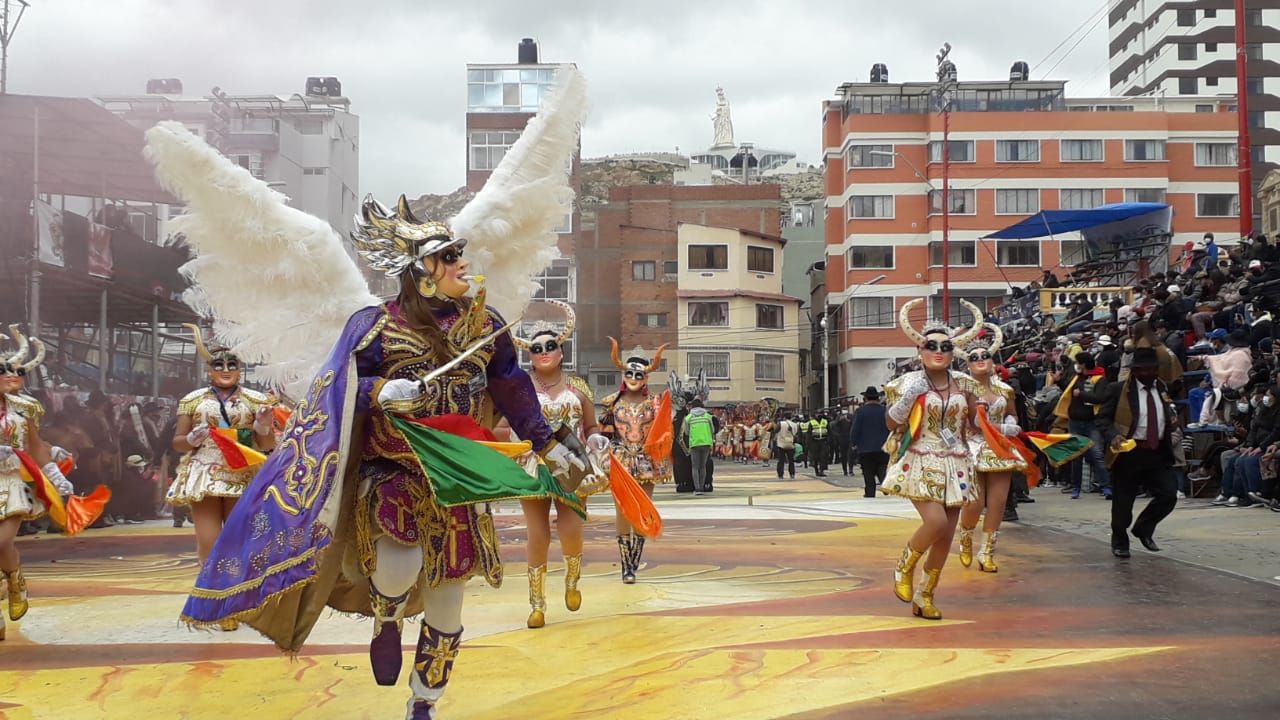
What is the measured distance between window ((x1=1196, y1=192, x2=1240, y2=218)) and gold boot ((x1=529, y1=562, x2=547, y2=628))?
5594 centimetres

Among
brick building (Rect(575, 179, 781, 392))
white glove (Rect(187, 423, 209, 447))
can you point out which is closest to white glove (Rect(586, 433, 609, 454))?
white glove (Rect(187, 423, 209, 447))

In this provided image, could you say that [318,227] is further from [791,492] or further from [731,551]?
[791,492]

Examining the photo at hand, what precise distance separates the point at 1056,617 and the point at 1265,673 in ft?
6.01

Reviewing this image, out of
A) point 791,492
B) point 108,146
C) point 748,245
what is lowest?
point 791,492

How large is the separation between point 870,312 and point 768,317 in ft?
24.1

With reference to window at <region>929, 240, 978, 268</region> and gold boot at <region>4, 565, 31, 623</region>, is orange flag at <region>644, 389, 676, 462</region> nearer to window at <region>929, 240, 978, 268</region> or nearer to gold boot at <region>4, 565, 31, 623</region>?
gold boot at <region>4, 565, 31, 623</region>

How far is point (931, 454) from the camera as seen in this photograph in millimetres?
7930

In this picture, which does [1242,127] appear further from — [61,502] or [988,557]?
[61,502]

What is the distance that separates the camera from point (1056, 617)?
7.66m

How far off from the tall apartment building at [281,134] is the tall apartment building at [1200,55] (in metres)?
54.1

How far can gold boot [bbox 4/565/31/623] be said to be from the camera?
7.95 m

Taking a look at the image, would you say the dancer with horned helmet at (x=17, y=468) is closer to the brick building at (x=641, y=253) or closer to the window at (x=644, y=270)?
the brick building at (x=641, y=253)

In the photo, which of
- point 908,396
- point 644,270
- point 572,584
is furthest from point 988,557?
point 644,270

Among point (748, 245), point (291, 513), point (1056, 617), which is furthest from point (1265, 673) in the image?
point (748, 245)
